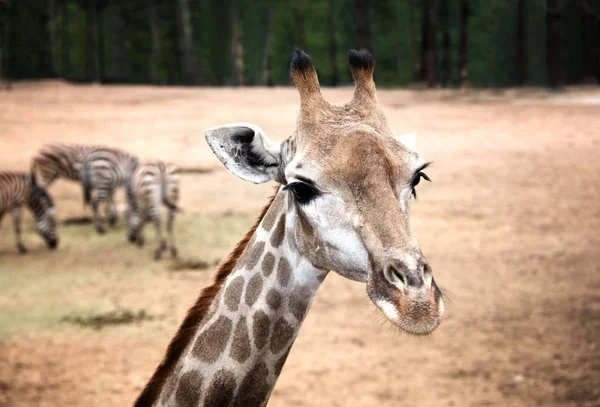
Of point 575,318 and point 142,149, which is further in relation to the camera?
point 142,149

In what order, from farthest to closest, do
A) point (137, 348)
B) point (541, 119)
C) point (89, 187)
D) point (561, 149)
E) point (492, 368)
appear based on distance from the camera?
point (541, 119), point (561, 149), point (89, 187), point (137, 348), point (492, 368)

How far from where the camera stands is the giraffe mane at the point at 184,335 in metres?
3.25

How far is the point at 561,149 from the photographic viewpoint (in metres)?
18.3

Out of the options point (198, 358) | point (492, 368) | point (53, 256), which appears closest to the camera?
point (198, 358)

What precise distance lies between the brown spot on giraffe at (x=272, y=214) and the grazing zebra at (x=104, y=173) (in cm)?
1073

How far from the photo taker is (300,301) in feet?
10.6

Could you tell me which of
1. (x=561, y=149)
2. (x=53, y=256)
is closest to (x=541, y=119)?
(x=561, y=149)

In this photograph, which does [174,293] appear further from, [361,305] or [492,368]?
[492,368]

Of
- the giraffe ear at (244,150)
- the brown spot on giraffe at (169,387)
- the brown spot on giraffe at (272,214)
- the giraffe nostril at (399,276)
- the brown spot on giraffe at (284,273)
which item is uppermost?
the giraffe ear at (244,150)

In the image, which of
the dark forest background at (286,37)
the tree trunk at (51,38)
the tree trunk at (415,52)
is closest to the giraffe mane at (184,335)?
the tree trunk at (415,52)

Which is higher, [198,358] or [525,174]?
[198,358]

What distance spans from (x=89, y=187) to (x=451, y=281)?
697 centimetres

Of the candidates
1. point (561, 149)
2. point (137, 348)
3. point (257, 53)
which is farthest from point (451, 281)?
point (257, 53)

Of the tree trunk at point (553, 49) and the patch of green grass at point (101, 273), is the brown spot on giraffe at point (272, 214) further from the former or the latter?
the tree trunk at point (553, 49)
